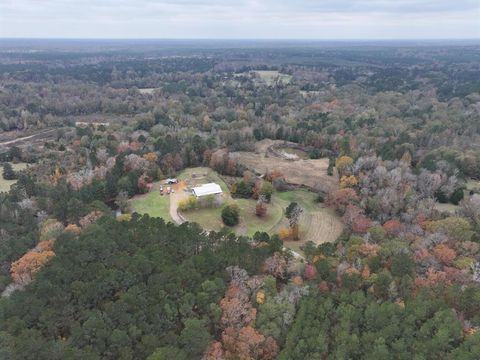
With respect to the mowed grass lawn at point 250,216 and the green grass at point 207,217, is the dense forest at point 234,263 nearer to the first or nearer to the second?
the mowed grass lawn at point 250,216

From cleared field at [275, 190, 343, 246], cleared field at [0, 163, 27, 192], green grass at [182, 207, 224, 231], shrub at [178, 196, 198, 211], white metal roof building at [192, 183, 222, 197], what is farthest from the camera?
cleared field at [0, 163, 27, 192]


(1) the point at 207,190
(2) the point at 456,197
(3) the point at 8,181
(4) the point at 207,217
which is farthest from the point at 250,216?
(3) the point at 8,181

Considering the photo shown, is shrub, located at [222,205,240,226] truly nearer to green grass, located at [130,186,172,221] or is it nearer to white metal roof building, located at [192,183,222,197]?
white metal roof building, located at [192,183,222,197]

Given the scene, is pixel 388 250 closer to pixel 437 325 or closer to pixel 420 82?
pixel 437 325

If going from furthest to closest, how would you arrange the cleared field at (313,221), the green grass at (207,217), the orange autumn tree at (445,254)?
the green grass at (207,217) < the cleared field at (313,221) < the orange autumn tree at (445,254)

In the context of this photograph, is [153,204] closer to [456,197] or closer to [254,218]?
[254,218]

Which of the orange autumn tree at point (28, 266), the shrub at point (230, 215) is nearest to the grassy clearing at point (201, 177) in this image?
the shrub at point (230, 215)

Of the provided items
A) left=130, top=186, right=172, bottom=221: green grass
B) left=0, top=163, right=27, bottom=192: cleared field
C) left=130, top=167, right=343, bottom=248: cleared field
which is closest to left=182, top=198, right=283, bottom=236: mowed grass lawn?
left=130, top=167, right=343, bottom=248: cleared field
